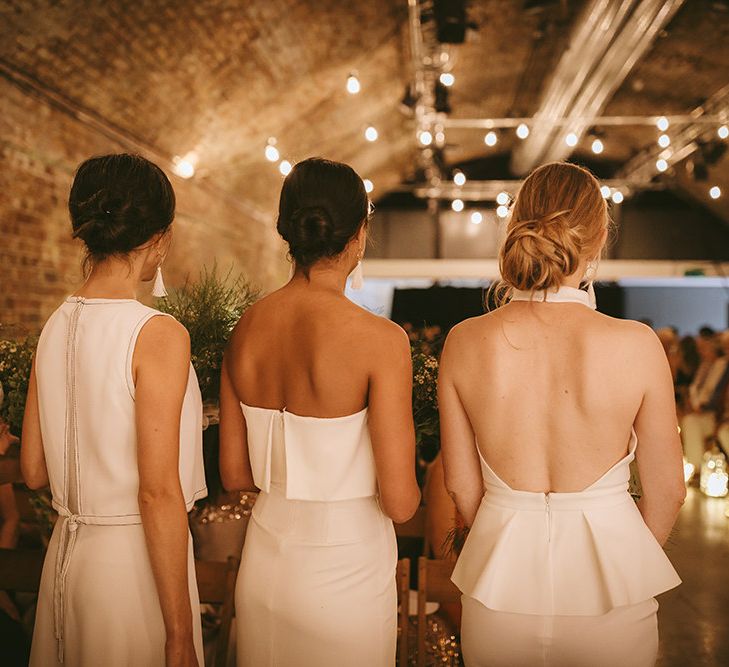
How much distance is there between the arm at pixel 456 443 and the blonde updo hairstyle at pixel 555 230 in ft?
0.69

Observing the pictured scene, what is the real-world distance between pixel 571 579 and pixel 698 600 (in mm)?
3812

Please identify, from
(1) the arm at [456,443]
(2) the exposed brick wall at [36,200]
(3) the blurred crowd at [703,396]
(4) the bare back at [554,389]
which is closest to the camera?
(4) the bare back at [554,389]

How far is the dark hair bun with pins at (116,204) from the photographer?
152 cm

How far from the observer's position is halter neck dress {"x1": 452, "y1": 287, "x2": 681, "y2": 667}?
4.90 ft

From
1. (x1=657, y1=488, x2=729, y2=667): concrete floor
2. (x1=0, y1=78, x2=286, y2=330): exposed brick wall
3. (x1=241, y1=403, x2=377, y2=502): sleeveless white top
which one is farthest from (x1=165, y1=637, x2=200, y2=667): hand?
(x1=0, y1=78, x2=286, y2=330): exposed brick wall

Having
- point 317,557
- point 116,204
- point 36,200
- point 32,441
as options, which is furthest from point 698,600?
point 36,200

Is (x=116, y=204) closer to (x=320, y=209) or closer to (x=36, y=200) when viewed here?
(x=320, y=209)

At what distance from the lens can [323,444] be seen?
156cm

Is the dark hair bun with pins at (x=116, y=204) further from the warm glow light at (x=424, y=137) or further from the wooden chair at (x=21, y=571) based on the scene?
the warm glow light at (x=424, y=137)

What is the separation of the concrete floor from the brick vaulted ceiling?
13.4ft

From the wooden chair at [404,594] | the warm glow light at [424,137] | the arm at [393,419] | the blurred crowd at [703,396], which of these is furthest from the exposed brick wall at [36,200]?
the blurred crowd at [703,396]

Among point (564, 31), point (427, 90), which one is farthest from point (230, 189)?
point (564, 31)

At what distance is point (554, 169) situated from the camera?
155 cm

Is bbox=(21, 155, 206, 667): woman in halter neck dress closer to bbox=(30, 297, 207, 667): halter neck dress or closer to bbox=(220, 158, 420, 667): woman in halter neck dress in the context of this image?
bbox=(30, 297, 207, 667): halter neck dress
